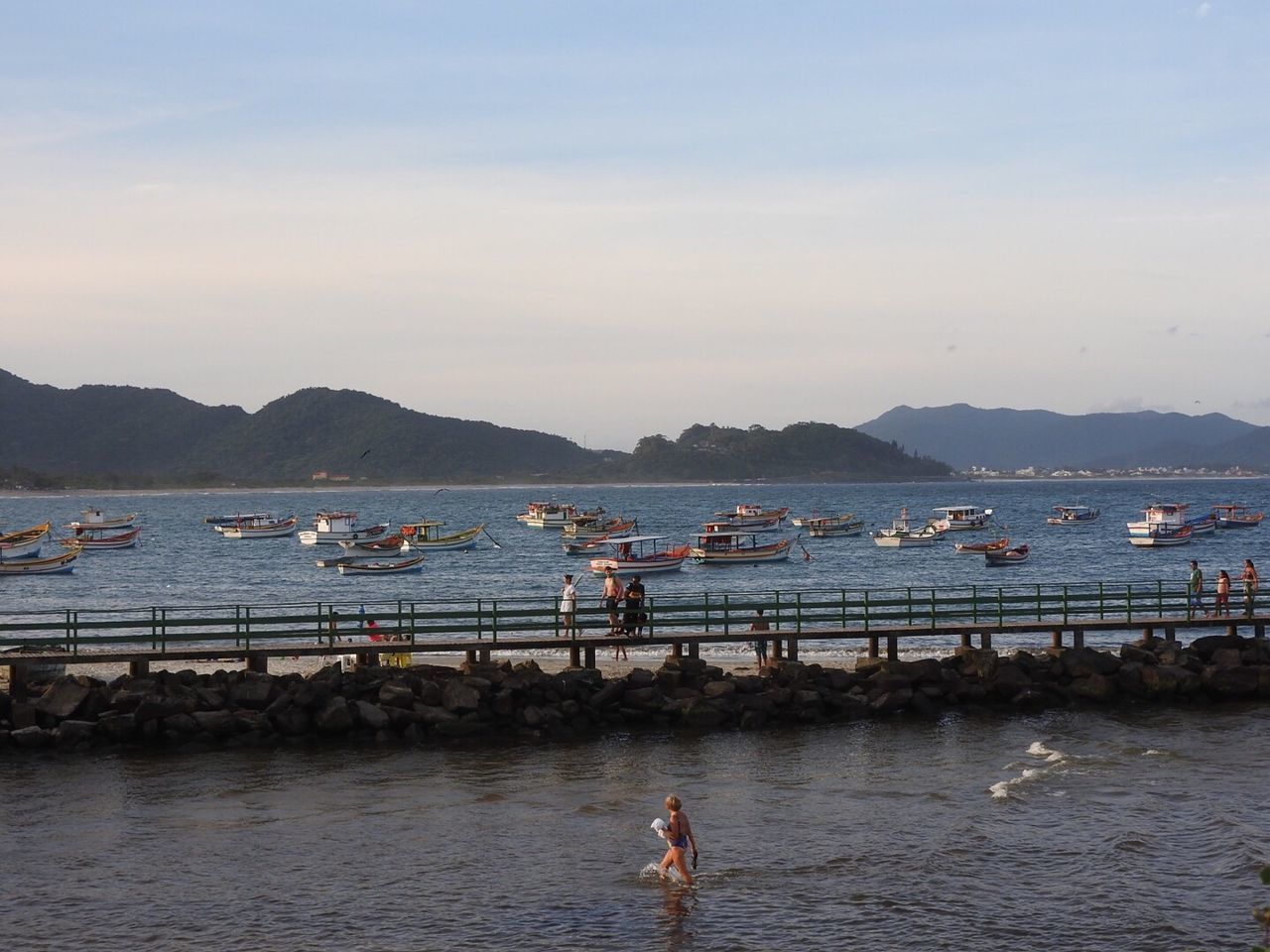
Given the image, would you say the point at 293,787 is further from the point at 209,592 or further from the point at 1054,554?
the point at 1054,554

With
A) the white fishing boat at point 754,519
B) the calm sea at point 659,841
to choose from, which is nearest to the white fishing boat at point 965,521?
the white fishing boat at point 754,519

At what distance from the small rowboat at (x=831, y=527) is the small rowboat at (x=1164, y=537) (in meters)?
32.0

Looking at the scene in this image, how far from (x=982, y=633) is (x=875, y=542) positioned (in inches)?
3455

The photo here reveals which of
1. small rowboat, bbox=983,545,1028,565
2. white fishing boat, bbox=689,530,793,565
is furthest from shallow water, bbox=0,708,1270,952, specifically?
white fishing boat, bbox=689,530,793,565

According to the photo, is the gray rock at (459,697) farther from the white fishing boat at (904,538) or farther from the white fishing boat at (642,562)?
the white fishing boat at (904,538)

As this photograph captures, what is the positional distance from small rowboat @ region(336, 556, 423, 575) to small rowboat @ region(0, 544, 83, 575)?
23.1m

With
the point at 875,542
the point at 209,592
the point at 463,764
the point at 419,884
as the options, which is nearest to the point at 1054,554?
the point at 875,542

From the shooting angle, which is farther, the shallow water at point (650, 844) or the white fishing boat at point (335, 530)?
the white fishing boat at point (335, 530)

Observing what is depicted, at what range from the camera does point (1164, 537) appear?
11144cm

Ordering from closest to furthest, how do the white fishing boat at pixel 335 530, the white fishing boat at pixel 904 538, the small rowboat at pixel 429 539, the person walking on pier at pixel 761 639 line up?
the person walking on pier at pixel 761 639
the white fishing boat at pixel 335 530
the small rowboat at pixel 429 539
the white fishing boat at pixel 904 538

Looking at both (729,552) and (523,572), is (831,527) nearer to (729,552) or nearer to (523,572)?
(729,552)

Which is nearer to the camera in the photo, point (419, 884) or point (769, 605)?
point (419, 884)

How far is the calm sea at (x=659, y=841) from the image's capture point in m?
17.8

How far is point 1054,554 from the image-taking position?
10650 cm
